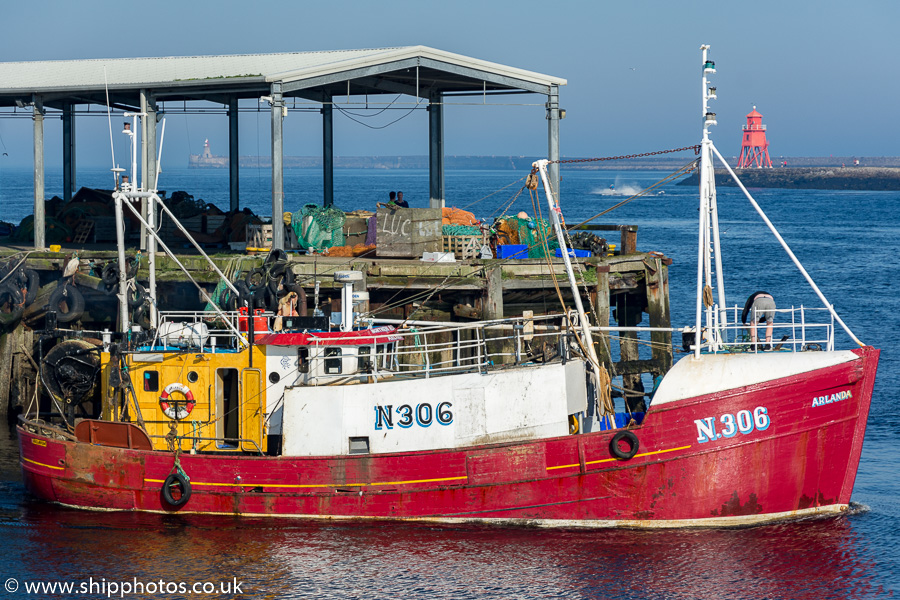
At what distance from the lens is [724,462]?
611 inches

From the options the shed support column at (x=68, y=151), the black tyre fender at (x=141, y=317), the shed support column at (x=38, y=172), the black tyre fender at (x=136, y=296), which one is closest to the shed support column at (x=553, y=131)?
the black tyre fender at (x=136, y=296)

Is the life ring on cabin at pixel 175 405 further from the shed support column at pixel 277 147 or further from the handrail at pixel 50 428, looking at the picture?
the shed support column at pixel 277 147

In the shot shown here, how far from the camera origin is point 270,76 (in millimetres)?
23312

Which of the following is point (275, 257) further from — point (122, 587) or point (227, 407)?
point (122, 587)

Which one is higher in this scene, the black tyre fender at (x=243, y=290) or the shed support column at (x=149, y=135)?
the shed support column at (x=149, y=135)

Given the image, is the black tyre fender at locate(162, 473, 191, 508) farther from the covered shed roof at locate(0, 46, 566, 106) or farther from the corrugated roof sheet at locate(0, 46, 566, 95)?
the covered shed roof at locate(0, 46, 566, 106)

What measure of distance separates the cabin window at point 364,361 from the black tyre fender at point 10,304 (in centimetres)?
1059

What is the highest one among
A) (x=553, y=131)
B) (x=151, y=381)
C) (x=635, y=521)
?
(x=553, y=131)

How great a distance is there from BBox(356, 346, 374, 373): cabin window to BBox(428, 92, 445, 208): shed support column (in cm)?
1347

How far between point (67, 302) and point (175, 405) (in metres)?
7.36

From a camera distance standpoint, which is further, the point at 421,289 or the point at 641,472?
the point at 421,289

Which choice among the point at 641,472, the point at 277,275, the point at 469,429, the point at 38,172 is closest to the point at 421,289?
the point at 277,275

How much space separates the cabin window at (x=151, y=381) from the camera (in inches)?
676

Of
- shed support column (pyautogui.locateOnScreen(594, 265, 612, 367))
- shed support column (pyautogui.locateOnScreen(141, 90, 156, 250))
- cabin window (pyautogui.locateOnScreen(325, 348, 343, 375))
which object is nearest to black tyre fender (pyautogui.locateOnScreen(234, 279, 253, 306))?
cabin window (pyautogui.locateOnScreen(325, 348, 343, 375))
